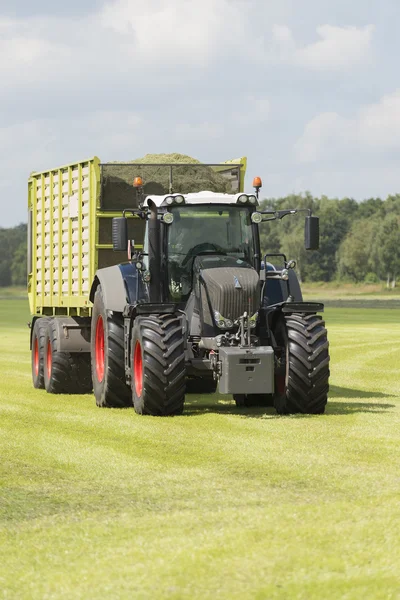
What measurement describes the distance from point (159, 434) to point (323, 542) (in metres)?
5.58

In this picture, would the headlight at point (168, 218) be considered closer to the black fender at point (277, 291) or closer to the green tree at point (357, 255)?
the black fender at point (277, 291)

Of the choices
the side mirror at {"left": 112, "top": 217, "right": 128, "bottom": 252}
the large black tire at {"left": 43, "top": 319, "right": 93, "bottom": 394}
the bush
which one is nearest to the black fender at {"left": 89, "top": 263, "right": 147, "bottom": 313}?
the side mirror at {"left": 112, "top": 217, "right": 128, "bottom": 252}

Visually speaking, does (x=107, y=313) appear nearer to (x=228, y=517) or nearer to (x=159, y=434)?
(x=159, y=434)

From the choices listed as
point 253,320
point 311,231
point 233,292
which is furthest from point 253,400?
point 311,231

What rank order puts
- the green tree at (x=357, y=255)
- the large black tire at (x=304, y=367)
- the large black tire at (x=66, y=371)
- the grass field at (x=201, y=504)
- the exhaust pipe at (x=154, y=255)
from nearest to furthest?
the grass field at (x=201, y=504), the large black tire at (x=304, y=367), the exhaust pipe at (x=154, y=255), the large black tire at (x=66, y=371), the green tree at (x=357, y=255)

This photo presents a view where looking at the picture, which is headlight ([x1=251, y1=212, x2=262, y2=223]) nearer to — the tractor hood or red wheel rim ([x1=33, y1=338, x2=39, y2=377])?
the tractor hood

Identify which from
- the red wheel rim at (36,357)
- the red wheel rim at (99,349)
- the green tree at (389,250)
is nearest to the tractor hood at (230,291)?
the red wheel rim at (99,349)

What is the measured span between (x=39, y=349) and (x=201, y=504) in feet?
38.9

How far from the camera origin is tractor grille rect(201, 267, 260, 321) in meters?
14.6

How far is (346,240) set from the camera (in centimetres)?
15300

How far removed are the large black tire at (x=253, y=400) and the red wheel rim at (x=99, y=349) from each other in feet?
6.61

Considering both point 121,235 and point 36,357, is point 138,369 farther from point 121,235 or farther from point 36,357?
point 36,357

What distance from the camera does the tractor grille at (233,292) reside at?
14586 mm

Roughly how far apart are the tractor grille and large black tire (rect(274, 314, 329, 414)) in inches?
21.8
